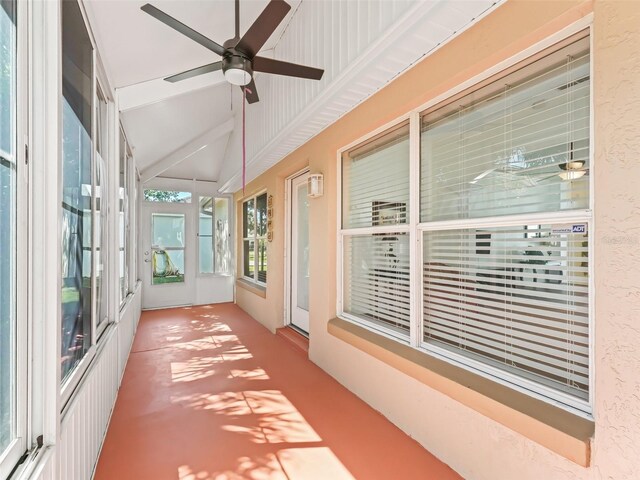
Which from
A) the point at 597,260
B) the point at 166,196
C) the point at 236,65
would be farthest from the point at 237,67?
the point at 166,196

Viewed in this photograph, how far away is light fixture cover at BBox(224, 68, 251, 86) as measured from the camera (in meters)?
2.40

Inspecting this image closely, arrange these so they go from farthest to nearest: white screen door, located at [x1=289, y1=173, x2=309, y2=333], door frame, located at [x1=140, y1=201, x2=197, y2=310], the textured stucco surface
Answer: door frame, located at [x1=140, y1=201, x2=197, y2=310] → white screen door, located at [x1=289, y1=173, x2=309, y2=333] → the textured stucco surface

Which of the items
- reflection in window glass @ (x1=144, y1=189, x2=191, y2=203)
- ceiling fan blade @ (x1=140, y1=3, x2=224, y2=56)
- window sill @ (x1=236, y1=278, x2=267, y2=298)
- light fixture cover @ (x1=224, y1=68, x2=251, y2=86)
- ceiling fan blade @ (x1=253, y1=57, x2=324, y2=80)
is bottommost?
window sill @ (x1=236, y1=278, x2=267, y2=298)

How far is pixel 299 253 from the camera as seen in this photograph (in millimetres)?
4746

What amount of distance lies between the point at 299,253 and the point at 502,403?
3372 mm

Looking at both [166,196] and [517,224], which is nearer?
[517,224]

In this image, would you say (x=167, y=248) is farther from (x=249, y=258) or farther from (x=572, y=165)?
(x=572, y=165)

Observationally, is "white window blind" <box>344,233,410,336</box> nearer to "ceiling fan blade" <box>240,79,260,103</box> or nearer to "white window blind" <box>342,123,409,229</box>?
"white window blind" <box>342,123,409,229</box>

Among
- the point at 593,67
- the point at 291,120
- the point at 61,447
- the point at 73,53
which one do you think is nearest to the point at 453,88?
the point at 593,67

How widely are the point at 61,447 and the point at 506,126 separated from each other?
259cm

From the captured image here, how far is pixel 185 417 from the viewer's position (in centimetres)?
255

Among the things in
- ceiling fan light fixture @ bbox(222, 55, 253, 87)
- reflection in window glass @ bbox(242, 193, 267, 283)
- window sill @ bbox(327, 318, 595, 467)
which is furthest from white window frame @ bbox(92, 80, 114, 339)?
reflection in window glass @ bbox(242, 193, 267, 283)

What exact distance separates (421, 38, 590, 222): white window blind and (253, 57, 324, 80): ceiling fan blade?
91 centimetres

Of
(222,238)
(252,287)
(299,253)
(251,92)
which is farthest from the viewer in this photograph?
(222,238)
